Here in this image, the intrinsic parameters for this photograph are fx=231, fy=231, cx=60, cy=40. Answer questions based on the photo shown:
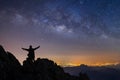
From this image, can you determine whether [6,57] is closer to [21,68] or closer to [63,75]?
[21,68]

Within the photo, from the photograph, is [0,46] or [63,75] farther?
[63,75]

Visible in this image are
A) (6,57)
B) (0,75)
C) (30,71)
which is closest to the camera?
(0,75)

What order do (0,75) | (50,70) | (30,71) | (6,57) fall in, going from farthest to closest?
(50,70) → (6,57) → (30,71) → (0,75)

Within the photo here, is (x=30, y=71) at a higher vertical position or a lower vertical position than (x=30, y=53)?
lower

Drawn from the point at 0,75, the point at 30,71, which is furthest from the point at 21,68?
the point at 0,75

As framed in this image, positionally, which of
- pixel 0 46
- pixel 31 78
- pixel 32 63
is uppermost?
pixel 0 46

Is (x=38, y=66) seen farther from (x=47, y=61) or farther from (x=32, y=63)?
(x=47, y=61)

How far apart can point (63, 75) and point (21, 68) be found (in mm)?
25436

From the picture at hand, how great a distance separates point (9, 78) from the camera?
2899 inches

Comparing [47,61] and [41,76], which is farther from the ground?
[47,61]

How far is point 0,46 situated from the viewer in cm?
8331

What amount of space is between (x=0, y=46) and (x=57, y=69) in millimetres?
26797

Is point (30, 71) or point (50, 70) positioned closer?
point (30, 71)

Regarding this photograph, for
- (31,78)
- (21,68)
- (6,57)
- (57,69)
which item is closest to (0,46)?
(6,57)
